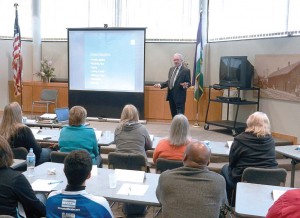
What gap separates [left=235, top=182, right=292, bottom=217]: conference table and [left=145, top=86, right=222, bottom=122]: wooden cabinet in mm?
6135

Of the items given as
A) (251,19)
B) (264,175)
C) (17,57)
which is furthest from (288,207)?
(17,57)

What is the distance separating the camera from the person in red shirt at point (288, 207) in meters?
1.37

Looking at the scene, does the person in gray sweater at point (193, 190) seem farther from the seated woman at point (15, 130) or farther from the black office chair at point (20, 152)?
the seated woman at point (15, 130)

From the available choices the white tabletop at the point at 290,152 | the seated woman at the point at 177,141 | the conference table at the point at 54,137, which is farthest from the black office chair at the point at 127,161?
the white tabletop at the point at 290,152

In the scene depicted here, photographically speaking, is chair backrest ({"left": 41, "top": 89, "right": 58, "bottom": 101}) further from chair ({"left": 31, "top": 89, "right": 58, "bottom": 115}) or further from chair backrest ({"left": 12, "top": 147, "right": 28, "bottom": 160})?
chair backrest ({"left": 12, "top": 147, "right": 28, "bottom": 160})

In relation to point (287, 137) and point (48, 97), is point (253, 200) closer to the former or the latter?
point (287, 137)

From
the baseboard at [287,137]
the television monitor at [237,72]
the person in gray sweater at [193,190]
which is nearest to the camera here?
the person in gray sweater at [193,190]

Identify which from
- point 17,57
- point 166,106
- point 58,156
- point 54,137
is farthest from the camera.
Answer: point 17,57

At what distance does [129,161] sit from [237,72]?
4.68 m

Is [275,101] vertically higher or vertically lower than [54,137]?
higher

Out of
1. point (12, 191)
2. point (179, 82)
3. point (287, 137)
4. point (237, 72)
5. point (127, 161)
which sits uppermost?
point (237, 72)

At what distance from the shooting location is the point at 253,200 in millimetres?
2650

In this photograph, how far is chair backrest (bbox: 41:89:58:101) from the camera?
9547 millimetres

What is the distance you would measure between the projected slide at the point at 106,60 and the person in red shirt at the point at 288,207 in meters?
7.41
